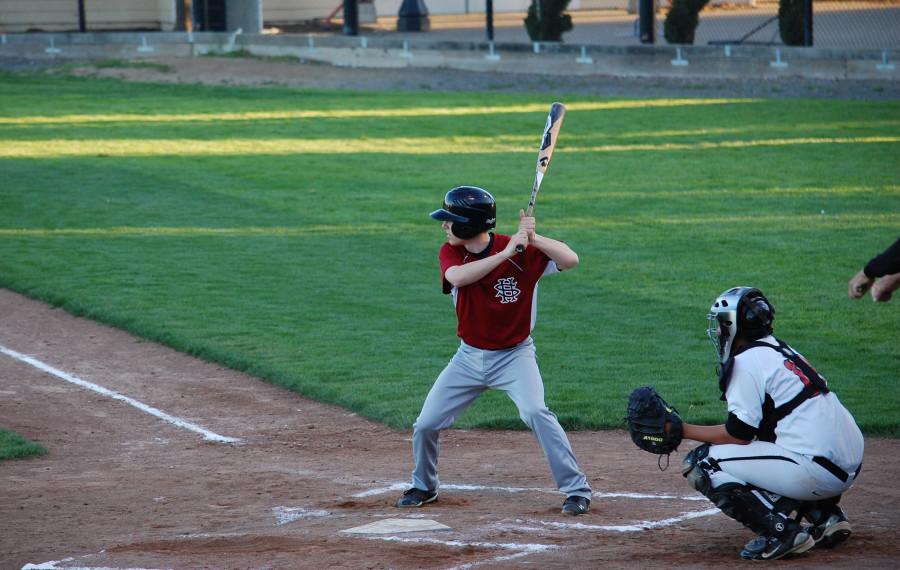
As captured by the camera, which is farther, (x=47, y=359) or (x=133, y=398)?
(x=47, y=359)

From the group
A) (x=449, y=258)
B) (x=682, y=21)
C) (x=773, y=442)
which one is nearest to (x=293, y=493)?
(x=449, y=258)

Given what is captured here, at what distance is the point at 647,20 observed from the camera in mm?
29875

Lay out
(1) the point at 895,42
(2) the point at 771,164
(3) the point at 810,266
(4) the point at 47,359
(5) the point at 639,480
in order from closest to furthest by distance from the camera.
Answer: (5) the point at 639,480
(4) the point at 47,359
(3) the point at 810,266
(2) the point at 771,164
(1) the point at 895,42

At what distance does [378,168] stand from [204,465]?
13.1m

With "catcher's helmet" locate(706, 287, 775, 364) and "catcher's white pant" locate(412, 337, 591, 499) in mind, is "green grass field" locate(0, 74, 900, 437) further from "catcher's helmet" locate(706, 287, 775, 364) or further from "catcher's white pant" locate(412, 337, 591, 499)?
"catcher's helmet" locate(706, 287, 775, 364)

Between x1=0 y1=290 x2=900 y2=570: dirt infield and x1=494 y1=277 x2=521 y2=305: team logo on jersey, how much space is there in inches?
45.9

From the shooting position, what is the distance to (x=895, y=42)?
Result: 98.7 ft

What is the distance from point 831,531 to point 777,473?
0.42 metres

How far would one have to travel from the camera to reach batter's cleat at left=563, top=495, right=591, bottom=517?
6.53 metres

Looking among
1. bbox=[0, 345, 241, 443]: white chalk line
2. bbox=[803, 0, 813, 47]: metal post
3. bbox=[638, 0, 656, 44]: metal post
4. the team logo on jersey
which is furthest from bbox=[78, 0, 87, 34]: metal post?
the team logo on jersey

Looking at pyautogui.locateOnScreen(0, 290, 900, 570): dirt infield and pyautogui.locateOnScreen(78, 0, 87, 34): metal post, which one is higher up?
pyautogui.locateOnScreen(78, 0, 87, 34): metal post

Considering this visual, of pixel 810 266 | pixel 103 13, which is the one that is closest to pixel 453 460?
pixel 810 266

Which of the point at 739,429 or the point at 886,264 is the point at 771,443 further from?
the point at 886,264

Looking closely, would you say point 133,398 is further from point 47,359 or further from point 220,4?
point 220,4
